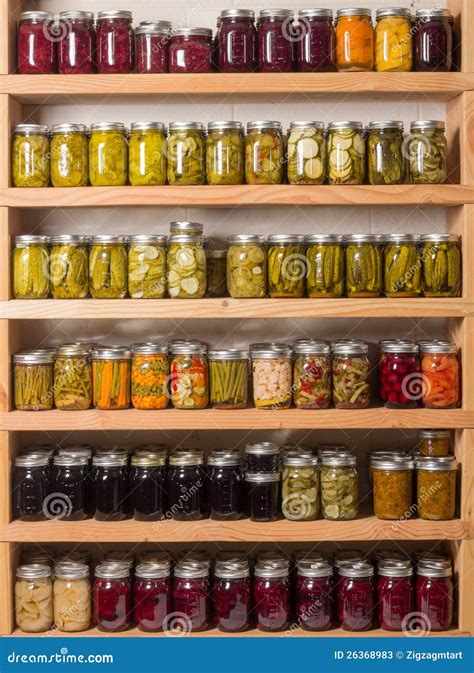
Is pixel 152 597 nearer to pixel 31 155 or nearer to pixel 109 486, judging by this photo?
pixel 109 486

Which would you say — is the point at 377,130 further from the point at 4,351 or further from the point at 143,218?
the point at 4,351

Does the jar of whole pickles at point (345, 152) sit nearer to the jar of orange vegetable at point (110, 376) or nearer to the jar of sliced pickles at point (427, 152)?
the jar of sliced pickles at point (427, 152)

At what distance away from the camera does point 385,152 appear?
247 centimetres

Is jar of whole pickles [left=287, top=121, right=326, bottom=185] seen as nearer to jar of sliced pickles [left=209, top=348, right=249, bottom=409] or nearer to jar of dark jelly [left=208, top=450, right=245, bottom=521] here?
jar of sliced pickles [left=209, top=348, right=249, bottom=409]

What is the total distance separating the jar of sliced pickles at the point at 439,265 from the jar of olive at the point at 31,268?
97 cm

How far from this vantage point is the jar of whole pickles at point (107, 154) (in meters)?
2.48

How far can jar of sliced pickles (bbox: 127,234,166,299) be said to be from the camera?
2.48m

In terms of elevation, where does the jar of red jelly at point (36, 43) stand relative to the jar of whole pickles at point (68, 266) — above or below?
above

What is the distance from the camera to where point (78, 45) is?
8.27 feet

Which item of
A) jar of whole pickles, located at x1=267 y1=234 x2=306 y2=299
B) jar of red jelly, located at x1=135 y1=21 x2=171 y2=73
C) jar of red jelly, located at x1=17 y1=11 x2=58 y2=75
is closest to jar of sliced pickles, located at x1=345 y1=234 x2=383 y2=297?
jar of whole pickles, located at x1=267 y1=234 x2=306 y2=299

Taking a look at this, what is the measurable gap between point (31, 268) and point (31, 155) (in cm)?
29

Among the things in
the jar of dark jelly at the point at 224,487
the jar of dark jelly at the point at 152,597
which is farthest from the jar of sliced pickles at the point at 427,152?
the jar of dark jelly at the point at 152,597

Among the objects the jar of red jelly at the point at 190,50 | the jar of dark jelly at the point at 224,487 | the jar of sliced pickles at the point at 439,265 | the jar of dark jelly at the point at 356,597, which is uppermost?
the jar of red jelly at the point at 190,50

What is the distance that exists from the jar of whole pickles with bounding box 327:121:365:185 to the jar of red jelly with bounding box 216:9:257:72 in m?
0.28
